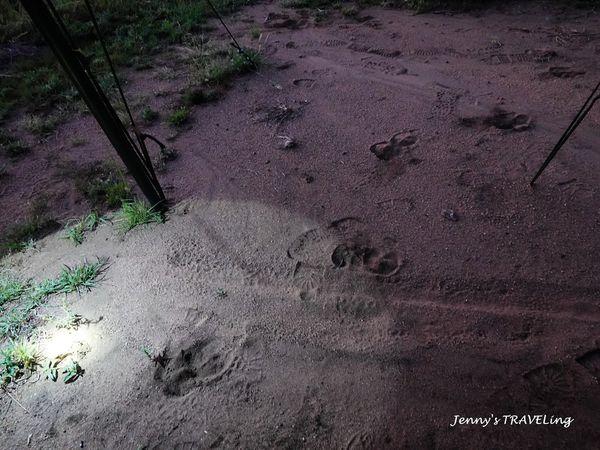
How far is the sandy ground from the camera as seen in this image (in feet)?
7.42

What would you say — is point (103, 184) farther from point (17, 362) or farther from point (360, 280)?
point (360, 280)

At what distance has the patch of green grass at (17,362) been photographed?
280 centimetres

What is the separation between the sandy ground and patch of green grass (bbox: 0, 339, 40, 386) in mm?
208

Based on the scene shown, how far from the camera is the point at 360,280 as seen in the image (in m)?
2.90

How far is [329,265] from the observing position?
3047 millimetres

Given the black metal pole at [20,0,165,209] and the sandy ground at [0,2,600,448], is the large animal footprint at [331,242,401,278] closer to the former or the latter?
the sandy ground at [0,2,600,448]

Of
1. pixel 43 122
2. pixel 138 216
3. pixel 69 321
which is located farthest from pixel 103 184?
pixel 43 122

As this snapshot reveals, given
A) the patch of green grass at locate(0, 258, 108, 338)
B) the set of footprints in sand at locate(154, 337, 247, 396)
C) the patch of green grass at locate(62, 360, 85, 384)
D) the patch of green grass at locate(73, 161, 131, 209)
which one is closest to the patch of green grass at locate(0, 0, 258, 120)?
the patch of green grass at locate(73, 161, 131, 209)

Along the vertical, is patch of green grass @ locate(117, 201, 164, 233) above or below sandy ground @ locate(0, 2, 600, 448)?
above

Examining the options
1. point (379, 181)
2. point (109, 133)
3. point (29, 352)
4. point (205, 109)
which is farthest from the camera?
point (205, 109)

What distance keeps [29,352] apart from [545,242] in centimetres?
408

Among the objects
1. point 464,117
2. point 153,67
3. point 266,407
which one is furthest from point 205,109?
point 266,407

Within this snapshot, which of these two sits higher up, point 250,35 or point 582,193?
point 250,35

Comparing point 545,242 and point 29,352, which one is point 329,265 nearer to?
point 545,242
